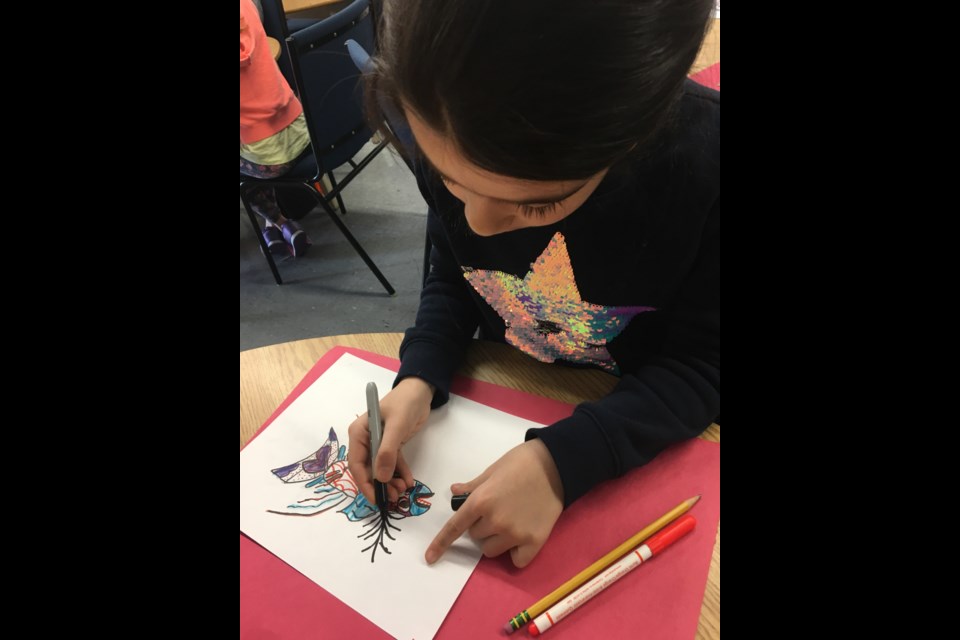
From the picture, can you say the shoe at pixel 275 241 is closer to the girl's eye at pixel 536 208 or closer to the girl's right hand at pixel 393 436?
the girl's right hand at pixel 393 436

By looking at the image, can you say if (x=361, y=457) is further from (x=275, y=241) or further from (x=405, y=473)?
(x=275, y=241)

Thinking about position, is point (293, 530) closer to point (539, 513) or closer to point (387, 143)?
point (539, 513)

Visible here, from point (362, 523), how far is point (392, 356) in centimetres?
22

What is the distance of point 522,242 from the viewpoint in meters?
0.65

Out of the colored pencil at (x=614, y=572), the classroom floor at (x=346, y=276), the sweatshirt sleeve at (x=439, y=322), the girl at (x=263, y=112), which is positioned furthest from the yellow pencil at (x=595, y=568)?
the girl at (x=263, y=112)

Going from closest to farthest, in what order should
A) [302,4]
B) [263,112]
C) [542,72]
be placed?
[542,72]
[263,112]
[302,4]

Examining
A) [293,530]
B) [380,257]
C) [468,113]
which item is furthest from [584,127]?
[380,257]

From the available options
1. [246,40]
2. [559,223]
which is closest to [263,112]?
[246,40]

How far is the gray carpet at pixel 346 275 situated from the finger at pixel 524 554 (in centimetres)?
125

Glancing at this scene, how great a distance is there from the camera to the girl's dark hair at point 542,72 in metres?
0.30

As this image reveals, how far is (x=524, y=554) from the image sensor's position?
51cm

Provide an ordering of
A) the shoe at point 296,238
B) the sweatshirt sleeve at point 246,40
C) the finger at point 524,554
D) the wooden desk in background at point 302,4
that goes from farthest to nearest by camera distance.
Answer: the shoe at point 296,238 → the wooden desk in background at point 302,4 → the sweatshirt sleeve at point 246,40 → the finger at point 524,554

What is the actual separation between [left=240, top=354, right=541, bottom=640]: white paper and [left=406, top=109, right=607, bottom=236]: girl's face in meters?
0.24

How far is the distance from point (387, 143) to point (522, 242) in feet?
0.58
